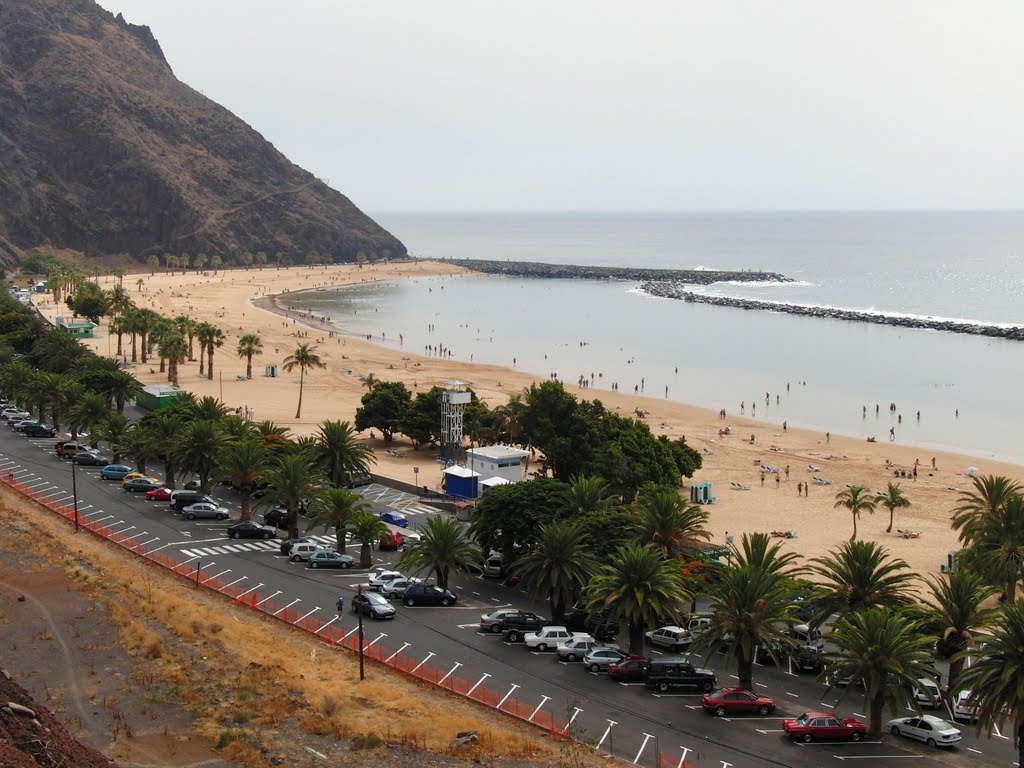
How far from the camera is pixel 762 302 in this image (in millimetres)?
162250

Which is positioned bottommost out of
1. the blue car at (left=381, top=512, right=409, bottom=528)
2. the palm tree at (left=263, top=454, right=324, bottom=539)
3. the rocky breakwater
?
the blue car at (left=381, top=512, right=409, bottom=528)

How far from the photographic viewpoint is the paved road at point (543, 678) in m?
25.4

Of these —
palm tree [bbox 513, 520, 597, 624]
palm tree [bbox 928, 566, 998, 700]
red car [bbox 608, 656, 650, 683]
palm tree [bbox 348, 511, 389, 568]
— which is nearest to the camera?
red car [bbox 608, 656, 650, 683]

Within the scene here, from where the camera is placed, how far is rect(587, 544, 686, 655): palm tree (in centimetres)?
3061

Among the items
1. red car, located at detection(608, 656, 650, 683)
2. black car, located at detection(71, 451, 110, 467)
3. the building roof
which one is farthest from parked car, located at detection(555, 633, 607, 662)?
black car, located at detection(71, 451, 110, 467)

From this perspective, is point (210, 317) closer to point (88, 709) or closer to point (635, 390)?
point (635, 390)

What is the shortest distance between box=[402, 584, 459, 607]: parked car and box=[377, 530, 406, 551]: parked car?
18.9 ft

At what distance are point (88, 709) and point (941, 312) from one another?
477 ft

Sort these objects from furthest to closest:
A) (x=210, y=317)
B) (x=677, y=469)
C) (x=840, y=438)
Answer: (x=210, y=317) < (x=840, y=438) < (x=677, y=469)

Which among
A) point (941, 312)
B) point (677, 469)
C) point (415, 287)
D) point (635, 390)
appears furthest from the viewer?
point (415, 287)

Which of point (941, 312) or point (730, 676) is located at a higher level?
point (941, 312)

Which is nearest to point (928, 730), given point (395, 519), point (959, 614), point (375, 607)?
point (959, 614)

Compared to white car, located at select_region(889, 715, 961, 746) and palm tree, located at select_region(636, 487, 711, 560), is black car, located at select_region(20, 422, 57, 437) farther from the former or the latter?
white car, located at select_region(889, 715, 961, 746)

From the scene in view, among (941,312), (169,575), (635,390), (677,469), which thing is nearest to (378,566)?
(169,575)
